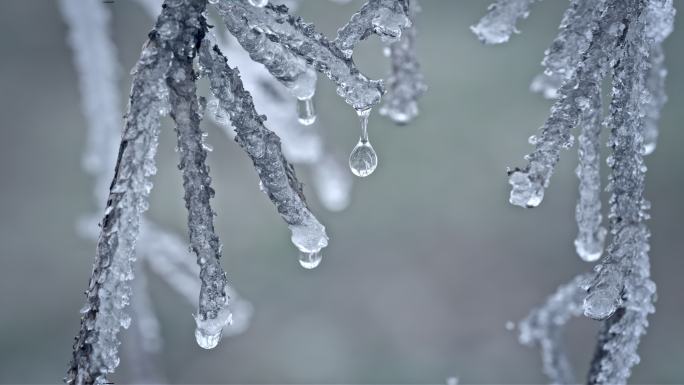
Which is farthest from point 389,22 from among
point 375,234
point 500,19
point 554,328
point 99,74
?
point 375,234

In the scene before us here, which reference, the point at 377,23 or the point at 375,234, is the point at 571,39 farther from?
the point at 375,234

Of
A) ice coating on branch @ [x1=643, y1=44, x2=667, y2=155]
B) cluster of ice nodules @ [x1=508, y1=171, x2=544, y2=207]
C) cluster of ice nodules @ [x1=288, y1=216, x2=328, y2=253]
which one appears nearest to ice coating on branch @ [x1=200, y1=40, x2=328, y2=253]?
cluster of ice nodules @ [x1=288, y1=216, x2=328, y2=253]

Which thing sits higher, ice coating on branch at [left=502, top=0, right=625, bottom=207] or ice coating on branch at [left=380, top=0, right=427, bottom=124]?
ice coating on branch at [left=380, top=0, right=427, bottom=124]

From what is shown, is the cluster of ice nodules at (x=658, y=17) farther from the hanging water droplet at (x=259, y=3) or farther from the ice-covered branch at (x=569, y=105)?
the hanging water droplet at (x=259, y=3)

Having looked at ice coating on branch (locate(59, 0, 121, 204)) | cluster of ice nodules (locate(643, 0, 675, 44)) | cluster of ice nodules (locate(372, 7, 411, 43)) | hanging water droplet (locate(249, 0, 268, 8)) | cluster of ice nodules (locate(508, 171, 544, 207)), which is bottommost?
cluster of ice nodules (locate(508, 171, 544, 207))

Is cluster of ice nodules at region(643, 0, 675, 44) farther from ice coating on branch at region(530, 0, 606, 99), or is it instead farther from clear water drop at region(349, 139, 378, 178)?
clear water drop at region(349, 139, 378, 178)

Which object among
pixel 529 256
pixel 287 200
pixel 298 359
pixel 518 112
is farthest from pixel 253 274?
pixel 287 200
